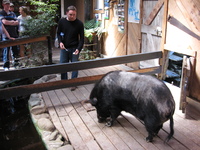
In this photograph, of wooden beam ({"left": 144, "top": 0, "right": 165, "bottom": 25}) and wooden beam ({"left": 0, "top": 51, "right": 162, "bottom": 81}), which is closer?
Result: wooden beam ({"left": 0, "top": 51, "right": 162, "bottom": 81})

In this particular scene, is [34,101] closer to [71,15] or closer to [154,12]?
[71,15]

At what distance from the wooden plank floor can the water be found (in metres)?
0.55

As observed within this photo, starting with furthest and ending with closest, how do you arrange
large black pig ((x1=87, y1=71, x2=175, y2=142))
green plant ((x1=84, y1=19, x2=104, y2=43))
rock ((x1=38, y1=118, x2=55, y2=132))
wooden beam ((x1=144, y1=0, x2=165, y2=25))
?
green plant ((x1=84, y1=19, x2=104, y2=43)), wooden beam ((x1=144, y1=0, x2=165, y2=25)), rock ((x1=38, y1=118, x2=55, y2=132)), large black pig ((x1=87, y1=71, x2=175, y2=142))

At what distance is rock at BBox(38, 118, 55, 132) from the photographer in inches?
144

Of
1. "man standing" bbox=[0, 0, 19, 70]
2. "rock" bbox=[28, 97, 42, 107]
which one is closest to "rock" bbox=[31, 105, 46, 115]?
"rock" bbox=[28, 97, 42, 107]

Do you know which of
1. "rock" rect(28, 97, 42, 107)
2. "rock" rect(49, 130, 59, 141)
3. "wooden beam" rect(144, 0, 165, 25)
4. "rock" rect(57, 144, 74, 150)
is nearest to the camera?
"rock" rect(57, 144, 74, 150)

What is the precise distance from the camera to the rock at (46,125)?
365 centimetres

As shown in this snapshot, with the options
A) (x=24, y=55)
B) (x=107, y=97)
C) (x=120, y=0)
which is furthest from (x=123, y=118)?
(x=24, y=55)

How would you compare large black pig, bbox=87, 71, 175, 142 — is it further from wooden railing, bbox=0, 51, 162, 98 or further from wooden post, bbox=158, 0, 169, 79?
wooden post, bbox=158, 0, 169, 79

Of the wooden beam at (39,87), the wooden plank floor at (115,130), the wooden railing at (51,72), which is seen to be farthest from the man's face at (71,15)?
the wooden plank floor at (115,130)

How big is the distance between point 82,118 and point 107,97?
80 cm

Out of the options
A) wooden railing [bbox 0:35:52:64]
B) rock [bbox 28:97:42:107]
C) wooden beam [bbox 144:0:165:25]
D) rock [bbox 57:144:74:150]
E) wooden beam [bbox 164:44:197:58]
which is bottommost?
rock [bbox 57:144:74:150]

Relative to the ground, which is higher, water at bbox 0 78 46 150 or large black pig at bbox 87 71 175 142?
large black pig at bbox 87 71 175 142

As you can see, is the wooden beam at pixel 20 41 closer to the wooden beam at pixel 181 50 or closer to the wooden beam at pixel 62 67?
the wooden beam at pixel 62 67
